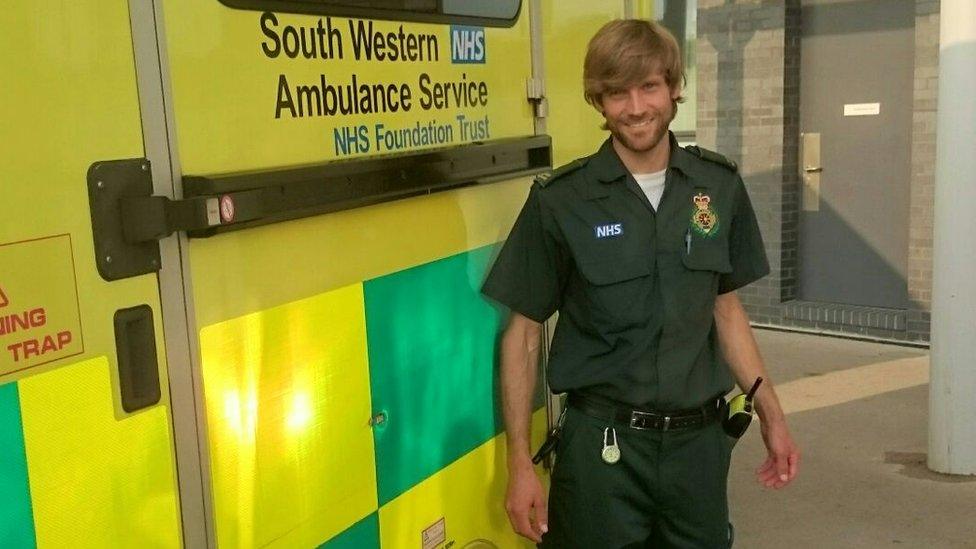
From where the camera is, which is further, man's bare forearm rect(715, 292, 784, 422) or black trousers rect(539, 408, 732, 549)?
man's bare forearm rect(715, 292, 784, 422)

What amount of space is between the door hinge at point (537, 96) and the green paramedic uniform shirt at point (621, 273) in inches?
8.0

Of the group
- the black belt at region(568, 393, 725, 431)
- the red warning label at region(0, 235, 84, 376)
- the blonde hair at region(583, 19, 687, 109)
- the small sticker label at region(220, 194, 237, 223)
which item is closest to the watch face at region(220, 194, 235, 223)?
the small sticker label at region(220, 194, 237, 223)

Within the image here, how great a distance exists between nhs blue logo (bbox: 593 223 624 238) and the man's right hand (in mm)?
Result: 557

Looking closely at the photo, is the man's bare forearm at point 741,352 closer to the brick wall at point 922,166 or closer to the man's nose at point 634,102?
the man's nose at point 634,102

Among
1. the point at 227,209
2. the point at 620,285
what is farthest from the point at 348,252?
the point at 620,285

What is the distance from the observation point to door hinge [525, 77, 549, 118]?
260 centimetres

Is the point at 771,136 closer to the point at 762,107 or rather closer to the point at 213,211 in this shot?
the point at 762,107

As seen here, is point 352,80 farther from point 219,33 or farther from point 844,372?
point 844,372

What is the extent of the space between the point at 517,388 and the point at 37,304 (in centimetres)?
130

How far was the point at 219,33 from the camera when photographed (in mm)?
1661

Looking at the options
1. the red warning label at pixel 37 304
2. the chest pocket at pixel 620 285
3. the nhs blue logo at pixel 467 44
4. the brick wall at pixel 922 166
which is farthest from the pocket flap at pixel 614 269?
the brick wall at pixel 922 166

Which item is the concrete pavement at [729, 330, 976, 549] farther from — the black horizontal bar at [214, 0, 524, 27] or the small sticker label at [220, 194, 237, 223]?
the small sticker label at [220, 194, 237, 223]

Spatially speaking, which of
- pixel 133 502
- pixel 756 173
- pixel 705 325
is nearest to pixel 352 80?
pixel 133 502

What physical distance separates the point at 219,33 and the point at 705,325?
140 centimetres
